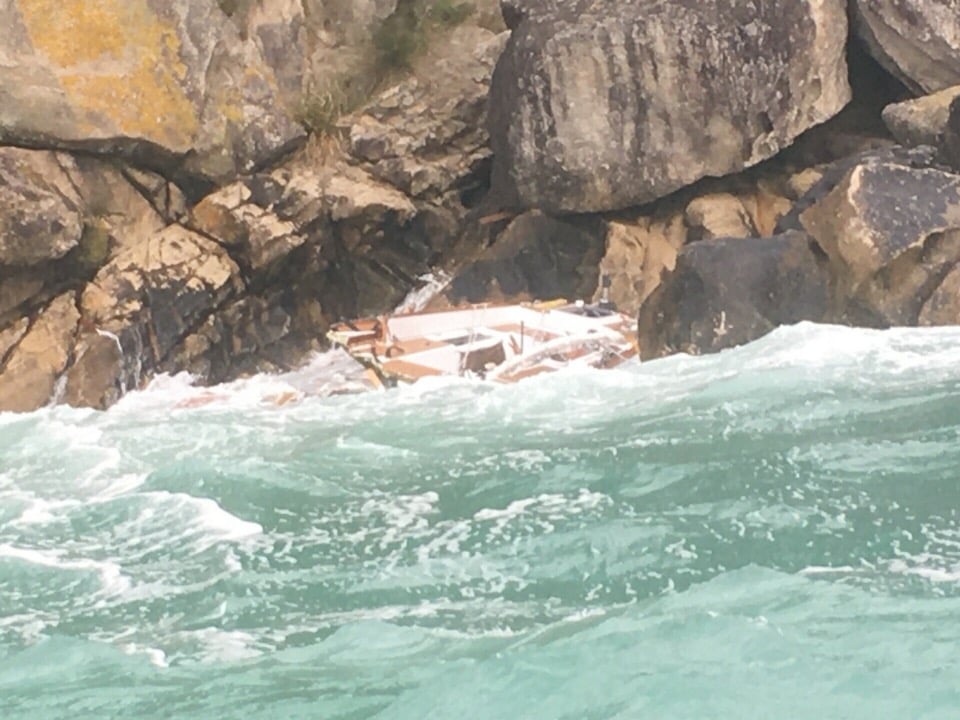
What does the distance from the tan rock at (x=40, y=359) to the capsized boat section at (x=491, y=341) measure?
248 cm

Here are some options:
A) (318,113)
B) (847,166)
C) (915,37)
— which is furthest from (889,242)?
(318,113)

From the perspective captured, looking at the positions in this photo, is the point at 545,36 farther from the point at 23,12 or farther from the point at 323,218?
the point at 23,12

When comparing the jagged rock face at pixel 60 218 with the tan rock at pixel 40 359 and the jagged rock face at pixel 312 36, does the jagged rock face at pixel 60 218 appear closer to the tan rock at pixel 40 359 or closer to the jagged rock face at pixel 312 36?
the tan rock at pixel 40 359

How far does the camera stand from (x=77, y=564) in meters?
5.11

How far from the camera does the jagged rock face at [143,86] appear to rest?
33.3 feet

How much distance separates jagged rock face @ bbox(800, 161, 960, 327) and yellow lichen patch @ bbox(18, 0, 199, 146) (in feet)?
21.0

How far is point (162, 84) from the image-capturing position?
10844 millimetres

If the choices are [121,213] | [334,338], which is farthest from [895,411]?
[121,213]

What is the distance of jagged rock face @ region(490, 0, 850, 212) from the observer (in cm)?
1118

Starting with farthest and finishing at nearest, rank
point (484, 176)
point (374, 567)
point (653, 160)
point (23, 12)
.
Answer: point (484, 176), point (653, 160), point (23, 12), point (374, 567)

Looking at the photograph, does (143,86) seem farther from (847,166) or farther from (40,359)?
(847,166)

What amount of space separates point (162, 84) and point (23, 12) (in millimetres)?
1412

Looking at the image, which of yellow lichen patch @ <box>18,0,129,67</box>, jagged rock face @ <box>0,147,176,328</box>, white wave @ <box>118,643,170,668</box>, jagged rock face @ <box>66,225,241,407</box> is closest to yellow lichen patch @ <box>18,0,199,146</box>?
yellow lichen patch @ <box>18,0,129,67</box>

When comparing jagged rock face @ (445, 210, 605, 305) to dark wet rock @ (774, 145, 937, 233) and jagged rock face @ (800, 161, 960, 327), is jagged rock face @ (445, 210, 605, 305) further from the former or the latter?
jagged rock face @ (800, 161, 960, 327)
